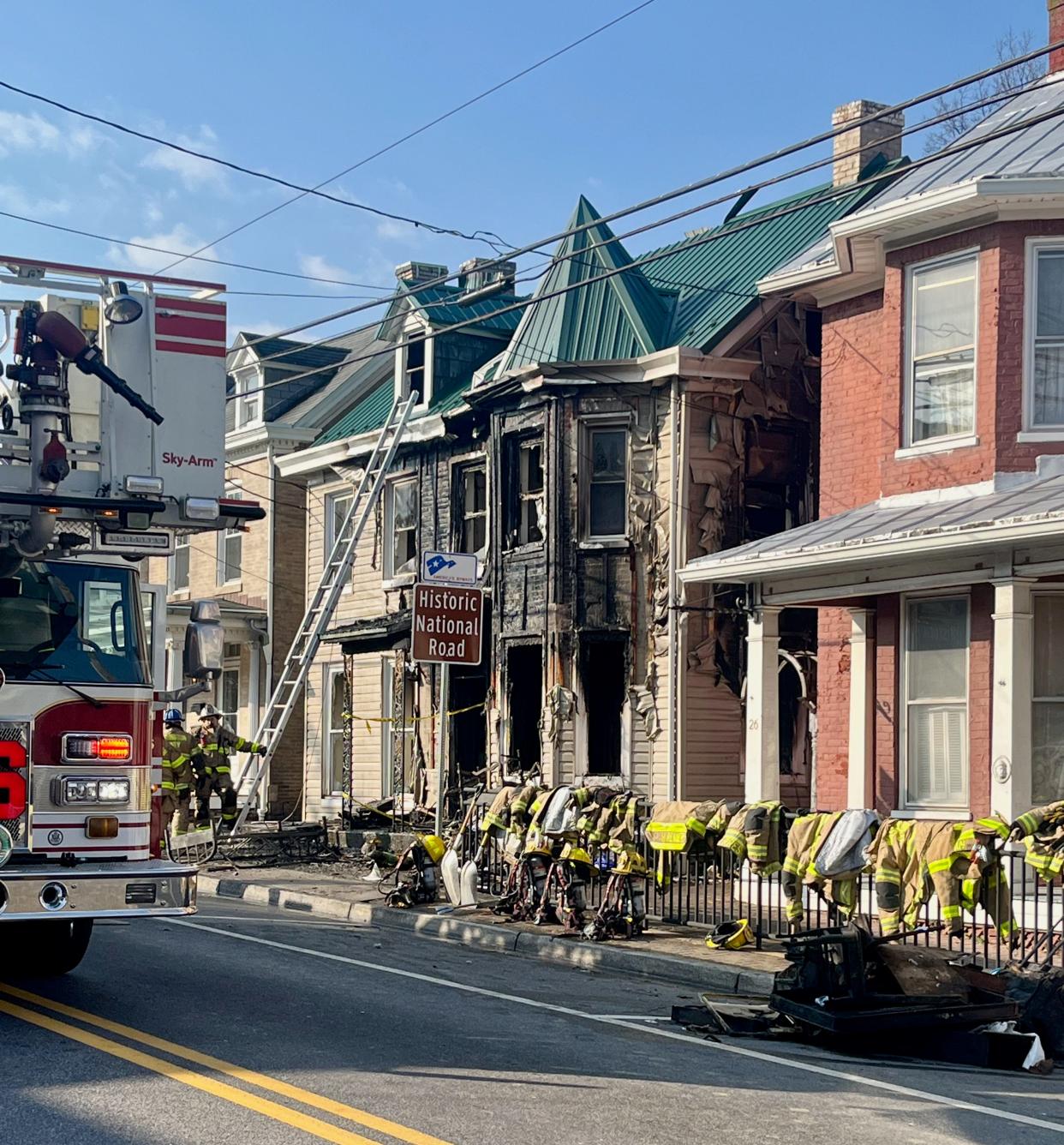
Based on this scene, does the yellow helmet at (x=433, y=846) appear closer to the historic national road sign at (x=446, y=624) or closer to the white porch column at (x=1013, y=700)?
the historic national road sign at (x=446, y=624)

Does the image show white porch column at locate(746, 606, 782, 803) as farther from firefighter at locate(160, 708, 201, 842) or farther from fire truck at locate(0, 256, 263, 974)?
fire truck at locate(0, 256, 263, 974)

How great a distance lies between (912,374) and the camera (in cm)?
1575

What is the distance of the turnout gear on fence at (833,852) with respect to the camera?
11.4 metres

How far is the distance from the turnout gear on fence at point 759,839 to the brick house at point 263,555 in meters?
16.7

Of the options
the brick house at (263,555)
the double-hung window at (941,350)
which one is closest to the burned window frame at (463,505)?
the brick house at (263,555)

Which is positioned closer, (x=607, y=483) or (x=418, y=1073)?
(x=418, y=1073)

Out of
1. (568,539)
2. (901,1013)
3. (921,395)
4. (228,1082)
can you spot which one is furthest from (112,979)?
(568,539)

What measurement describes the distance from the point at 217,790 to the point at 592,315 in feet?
27.5

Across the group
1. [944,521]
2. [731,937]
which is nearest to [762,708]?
[944,521]

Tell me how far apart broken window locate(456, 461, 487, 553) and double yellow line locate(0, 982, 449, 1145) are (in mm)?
15469

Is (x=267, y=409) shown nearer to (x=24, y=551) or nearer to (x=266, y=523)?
(x=266, y=523)

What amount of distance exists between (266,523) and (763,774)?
15.5 meters

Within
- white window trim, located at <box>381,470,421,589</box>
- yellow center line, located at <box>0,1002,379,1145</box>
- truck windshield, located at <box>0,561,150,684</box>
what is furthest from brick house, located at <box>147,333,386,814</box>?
yellow center line, located at <box>0,1002,379,1145</box>

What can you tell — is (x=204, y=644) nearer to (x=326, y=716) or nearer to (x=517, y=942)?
(x=517, y=942)
